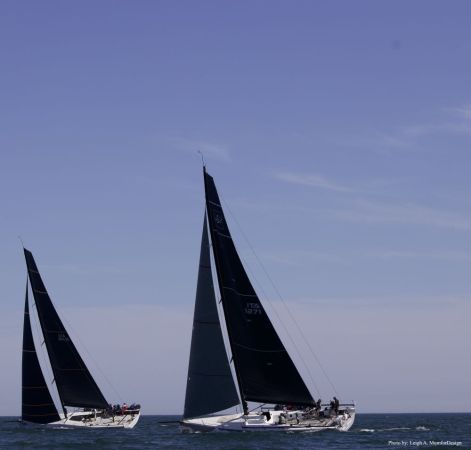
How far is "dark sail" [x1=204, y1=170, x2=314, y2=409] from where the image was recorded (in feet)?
177

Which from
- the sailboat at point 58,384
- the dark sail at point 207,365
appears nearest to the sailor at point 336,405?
the dark sail at point 207,365

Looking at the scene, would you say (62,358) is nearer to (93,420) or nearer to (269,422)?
(93,420)

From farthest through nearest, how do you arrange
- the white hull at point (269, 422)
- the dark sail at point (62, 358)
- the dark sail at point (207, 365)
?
the dark sail at point (62, 358)
the dark sail at point (207, 365)
the white hull at point (269, 422)

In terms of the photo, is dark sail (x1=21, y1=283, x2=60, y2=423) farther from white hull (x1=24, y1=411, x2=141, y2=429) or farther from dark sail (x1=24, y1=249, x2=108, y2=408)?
dark sail (x1=24, y1=249, x2=108, y2=408)

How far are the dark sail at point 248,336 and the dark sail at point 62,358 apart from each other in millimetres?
23118

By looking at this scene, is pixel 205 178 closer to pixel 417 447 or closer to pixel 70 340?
pixel 417 447

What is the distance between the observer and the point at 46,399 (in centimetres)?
7194

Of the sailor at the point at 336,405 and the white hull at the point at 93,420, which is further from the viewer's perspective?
the white hull at the point at 93,420

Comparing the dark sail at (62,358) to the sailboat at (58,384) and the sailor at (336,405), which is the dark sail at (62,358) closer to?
the sailboat at (58,384)

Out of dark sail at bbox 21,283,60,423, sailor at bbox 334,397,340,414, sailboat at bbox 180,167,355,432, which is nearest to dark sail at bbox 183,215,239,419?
sailboat at bbox 180,167,355,432

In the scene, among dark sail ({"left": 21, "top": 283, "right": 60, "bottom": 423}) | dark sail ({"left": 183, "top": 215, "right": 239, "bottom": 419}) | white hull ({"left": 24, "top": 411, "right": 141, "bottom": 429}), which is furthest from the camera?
white hull ({"left": 24, "top": 411, "right": 141, "bottom": 429})

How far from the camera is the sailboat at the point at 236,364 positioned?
51969 mm

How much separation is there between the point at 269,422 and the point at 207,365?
14.6ft

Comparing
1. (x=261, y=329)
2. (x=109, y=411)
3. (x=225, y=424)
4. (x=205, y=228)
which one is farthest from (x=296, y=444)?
(x=109, y=411)
